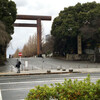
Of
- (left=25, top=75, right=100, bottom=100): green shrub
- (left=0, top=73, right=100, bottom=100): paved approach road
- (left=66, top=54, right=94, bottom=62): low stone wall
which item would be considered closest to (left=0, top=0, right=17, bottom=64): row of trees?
(left=66, top=54, right=94, bottom=62): low stone wall

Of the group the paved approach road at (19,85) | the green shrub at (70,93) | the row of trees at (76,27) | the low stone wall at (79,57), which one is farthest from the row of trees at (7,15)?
the green shrub at (70,93)

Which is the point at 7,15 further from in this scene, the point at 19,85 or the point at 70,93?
the point at 70,93

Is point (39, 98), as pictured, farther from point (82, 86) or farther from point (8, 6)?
point (8, 6)

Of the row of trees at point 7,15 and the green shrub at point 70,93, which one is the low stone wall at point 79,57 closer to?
the row of trees at point 7,15

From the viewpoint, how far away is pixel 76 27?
4366cm

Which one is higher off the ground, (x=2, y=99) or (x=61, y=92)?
(x=61, y=92)

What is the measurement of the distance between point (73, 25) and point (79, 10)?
551 centimetres

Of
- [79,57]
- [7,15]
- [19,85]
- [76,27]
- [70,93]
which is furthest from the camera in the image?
[79,57]

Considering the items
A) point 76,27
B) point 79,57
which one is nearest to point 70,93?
point 76,27

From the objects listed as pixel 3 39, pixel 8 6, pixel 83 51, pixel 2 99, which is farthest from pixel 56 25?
pixel 2 99

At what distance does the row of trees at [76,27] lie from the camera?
41.7 metres

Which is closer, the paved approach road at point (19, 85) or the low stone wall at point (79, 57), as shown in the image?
the paved approach road at point (19, 85)

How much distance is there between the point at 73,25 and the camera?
44500 millimetres

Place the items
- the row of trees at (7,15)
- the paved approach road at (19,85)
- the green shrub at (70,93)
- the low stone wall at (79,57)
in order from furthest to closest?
the low stone wall at (79,57)
the row of trees at (7,15)
the paved approach road at (19,85)
the green shrub at (70,93)
